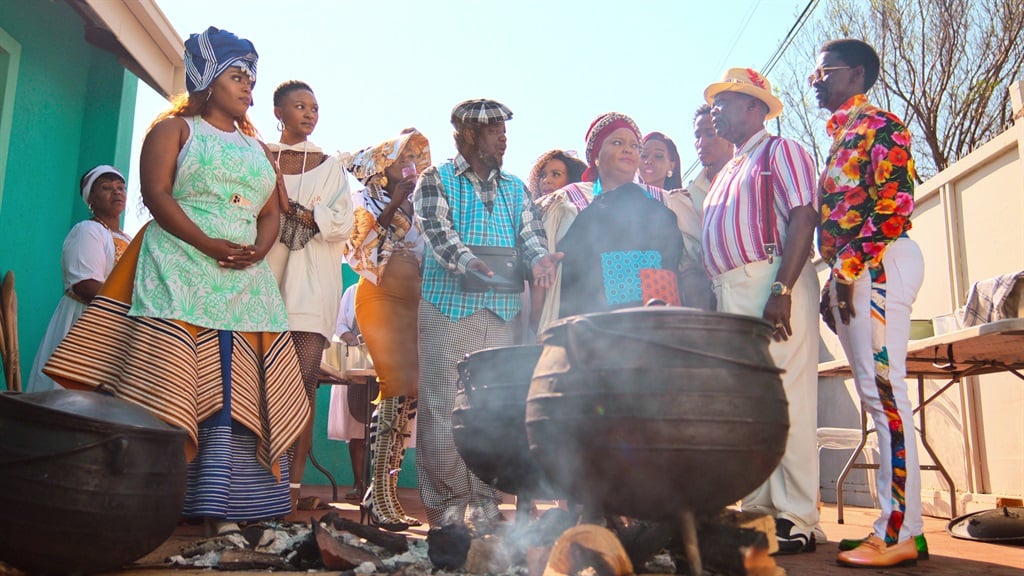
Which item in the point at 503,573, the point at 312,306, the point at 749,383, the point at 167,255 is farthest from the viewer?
the point at 312,306

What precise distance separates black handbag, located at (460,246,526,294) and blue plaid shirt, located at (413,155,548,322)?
0.06m

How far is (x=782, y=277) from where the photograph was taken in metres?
3.50

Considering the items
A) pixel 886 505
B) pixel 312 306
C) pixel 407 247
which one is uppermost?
pixel 407 247

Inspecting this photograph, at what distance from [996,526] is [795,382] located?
1.73 metres

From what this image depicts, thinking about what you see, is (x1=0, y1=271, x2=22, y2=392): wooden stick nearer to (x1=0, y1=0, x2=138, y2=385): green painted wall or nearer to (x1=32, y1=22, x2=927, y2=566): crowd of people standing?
(x1=32, y1=22, x2=927, y2=566): crowd of people standing

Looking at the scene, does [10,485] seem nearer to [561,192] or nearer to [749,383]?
[749,383]

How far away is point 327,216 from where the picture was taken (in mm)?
4473

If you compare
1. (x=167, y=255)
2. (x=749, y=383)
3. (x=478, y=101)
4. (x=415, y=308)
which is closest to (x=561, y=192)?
(x=478, y=101)

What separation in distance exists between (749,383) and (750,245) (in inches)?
57.7

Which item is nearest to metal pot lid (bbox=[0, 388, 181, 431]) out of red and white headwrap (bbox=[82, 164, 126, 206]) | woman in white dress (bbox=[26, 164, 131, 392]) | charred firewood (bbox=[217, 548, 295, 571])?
charred firewood (bbox=[217, 548, 295, 571])

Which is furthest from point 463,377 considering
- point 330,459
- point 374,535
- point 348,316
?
point 330,459

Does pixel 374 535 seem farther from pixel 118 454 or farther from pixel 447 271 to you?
pixel 447 271

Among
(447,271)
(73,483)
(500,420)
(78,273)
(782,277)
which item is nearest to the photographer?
(73,483)

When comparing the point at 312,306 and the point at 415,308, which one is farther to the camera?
the point at 415,308
